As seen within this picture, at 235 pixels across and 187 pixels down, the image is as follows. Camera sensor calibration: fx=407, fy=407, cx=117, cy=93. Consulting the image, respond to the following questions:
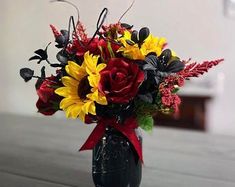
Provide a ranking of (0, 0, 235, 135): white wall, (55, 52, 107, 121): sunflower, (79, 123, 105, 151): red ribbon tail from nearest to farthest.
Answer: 1. (55, 52, 107, 121): sunflower
2. (79, 123, 105, 151): red ribbon tail
3. (0, 0, 235, 135): white wall

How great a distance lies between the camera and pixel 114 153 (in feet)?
2.91

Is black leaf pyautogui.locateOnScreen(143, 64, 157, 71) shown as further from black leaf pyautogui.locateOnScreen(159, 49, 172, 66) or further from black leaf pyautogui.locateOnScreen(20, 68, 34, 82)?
black leaf pyautogui.locateOnScreen(20, 68, 34, 82)

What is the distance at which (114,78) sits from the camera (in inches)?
31.2

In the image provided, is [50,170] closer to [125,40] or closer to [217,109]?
[125,40]

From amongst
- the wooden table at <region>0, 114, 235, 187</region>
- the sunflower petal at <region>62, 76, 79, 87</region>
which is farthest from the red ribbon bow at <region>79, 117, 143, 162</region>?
the wooden table at <region>0, 114, 235, 187</region>

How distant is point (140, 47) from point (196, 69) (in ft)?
0.41

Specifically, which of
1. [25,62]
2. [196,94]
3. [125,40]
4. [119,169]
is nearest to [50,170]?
[119,169]

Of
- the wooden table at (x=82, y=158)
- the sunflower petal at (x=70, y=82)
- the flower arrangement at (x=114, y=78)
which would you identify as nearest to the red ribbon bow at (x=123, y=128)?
the flower arrangement at (x=114, y=78)

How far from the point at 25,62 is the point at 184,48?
54.2 inches

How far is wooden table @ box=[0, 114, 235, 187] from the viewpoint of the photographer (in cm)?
112

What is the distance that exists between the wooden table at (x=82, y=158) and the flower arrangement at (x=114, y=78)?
30cm

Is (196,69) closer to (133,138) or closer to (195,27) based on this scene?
(133,138)

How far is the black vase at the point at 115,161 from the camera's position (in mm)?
886

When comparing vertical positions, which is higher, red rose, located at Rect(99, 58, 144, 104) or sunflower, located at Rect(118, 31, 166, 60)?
sunflower, located at Rect(118, 31, 166, 60)
